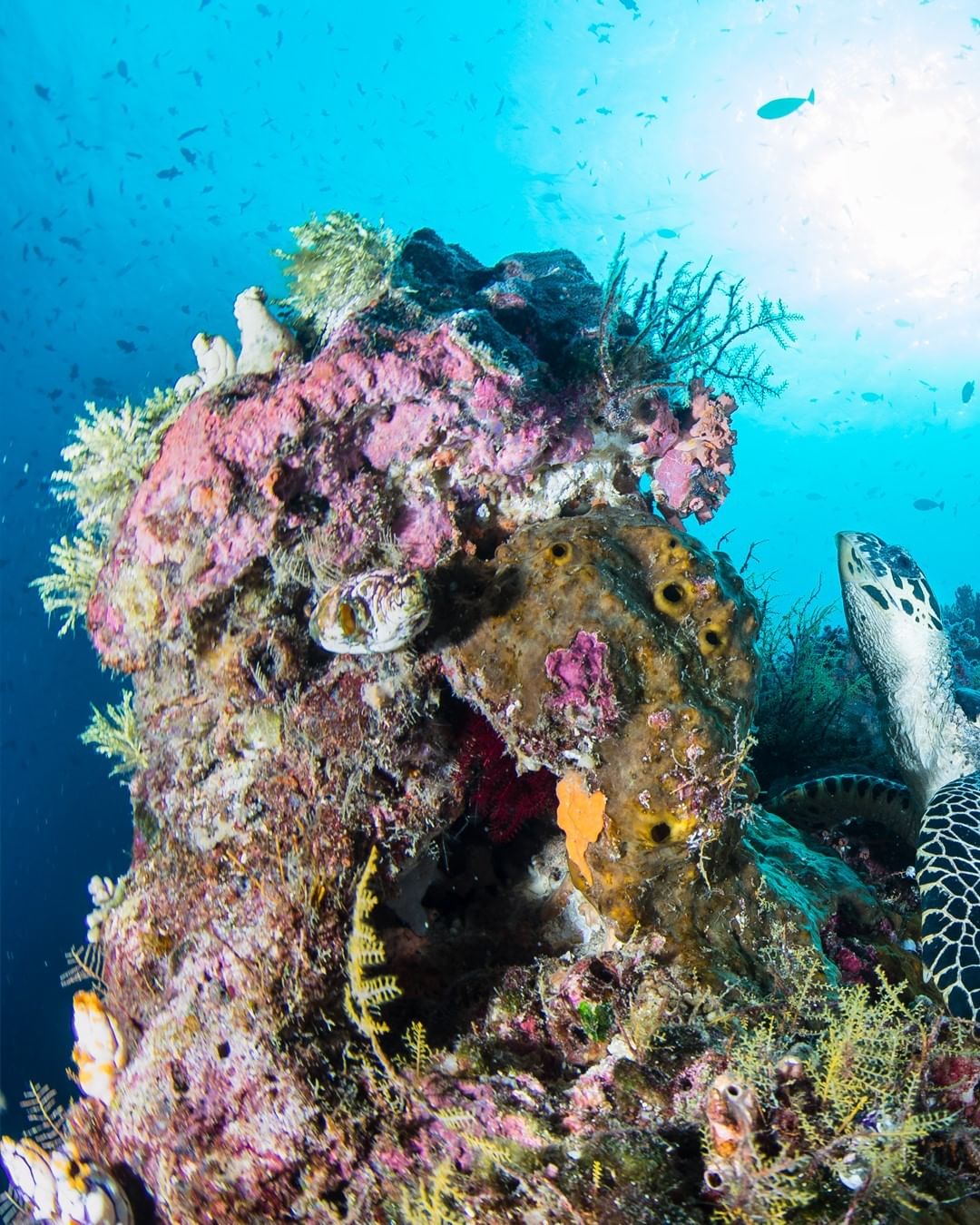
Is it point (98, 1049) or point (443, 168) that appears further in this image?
point (443, 168)

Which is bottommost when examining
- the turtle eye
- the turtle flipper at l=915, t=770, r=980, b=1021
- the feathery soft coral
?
the turtle flipper at l=915, t=770, r=980, b=1021

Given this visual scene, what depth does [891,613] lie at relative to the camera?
521cm

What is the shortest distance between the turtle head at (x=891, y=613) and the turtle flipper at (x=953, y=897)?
4.74ft

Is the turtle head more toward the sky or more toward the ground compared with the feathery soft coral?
more toward the sky

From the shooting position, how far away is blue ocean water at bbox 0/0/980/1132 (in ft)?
107

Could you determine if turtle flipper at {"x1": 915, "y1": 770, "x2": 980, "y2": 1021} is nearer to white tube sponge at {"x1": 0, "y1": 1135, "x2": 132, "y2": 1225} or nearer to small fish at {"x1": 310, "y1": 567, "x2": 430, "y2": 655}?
small fish at {"x1": 310, "y1": 567, "x2": 430, "y2": 655}

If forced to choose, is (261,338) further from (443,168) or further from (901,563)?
(443,168)

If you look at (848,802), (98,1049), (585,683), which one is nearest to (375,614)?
(585,683)

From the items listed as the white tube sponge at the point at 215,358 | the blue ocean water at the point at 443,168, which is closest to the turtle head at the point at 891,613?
the white tube sponge at the point at 215,358

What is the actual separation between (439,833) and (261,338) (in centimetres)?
262

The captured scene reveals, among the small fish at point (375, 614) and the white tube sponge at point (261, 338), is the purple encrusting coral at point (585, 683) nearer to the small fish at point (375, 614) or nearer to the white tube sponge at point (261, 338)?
the small fish at point (375, 614)

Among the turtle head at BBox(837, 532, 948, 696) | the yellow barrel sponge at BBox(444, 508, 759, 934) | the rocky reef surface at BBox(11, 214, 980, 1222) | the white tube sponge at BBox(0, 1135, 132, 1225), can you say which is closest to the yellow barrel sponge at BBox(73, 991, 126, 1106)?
the rocky reef surface at BBox(11, 214, 980, 1222)

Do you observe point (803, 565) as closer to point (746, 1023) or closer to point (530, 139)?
point (530, 139)

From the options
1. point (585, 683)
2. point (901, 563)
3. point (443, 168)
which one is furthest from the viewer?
point (443, 168)
